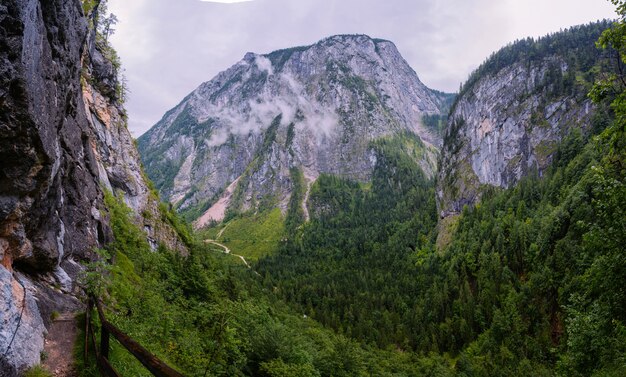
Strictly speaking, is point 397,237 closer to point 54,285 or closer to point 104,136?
point 104,136

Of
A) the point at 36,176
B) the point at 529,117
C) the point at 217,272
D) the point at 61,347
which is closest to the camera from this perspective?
the point at 61,347

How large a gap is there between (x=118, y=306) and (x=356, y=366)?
A: 84.7 ft

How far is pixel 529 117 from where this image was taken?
176m

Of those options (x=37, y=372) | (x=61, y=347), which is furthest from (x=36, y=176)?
(x=37, y=372)

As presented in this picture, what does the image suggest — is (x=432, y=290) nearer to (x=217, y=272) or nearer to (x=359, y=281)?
(x=359, y=281)

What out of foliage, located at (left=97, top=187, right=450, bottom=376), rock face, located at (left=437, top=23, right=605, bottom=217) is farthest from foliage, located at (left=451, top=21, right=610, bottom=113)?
foliage, located at (left=97, top=187, right=450, bottom=376)

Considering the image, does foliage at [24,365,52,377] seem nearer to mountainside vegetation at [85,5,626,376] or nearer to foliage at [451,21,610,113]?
mountainside vegetation at [85,5,626,376]

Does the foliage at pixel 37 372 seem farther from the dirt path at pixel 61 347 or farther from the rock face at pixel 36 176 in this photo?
the dirt path at pixel 61 347

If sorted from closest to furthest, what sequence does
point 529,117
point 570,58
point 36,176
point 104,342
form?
point 104,342, point 36,176, point 529,117, point 570,58

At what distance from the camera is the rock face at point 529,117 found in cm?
16150

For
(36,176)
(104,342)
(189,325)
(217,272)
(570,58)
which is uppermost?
(570,58)

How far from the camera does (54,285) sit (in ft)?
41.5

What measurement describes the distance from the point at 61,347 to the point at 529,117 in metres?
209

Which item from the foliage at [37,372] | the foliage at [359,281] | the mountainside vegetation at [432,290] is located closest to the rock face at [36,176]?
the foliage at [37,372]
